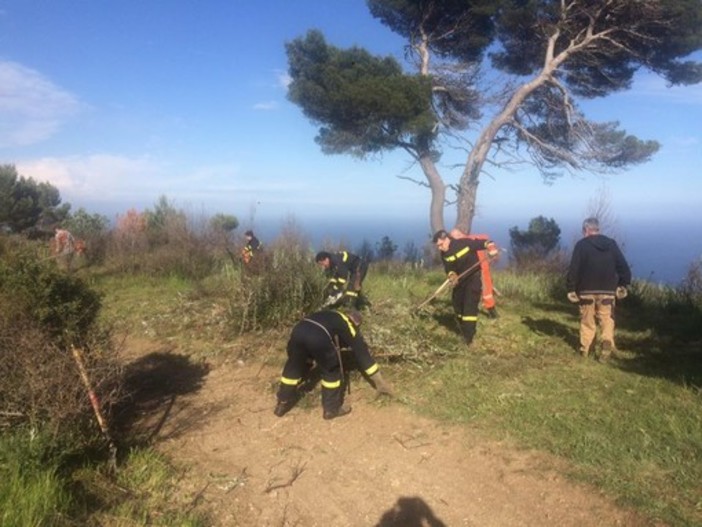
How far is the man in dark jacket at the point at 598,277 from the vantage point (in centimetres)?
654

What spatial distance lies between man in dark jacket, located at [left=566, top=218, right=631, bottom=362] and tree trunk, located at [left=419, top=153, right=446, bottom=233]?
8.57 m

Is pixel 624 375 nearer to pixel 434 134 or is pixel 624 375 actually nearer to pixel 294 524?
pixel 294 524

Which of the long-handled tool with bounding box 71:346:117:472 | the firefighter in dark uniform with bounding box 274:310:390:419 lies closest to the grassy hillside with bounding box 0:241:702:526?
the long-handled tool with bounding box 71:346:117:472

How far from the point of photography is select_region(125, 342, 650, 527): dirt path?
374 centimetres

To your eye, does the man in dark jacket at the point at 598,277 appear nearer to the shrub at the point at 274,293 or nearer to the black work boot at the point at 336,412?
the black work boot at the point at 336,412

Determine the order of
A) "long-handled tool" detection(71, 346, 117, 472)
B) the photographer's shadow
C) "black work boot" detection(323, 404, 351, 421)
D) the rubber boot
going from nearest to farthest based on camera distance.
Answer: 1. the photographer's shadow
2. "long-handled tool" detection(71, 346, 117, 472)
3. "black work boot" detection(323, 404, 351, 421)
4. the rubber boot

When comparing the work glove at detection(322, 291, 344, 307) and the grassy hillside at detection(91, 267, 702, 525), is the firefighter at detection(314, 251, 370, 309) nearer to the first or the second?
the work glove at detection(322, 291, 344, 307)

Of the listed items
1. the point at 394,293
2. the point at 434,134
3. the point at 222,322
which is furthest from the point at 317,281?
the point at 434,134

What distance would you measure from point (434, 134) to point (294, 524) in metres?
13.0

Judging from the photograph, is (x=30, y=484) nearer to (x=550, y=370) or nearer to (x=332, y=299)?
(x=332, y=299)

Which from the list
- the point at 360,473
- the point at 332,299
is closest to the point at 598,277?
the point at 332,299

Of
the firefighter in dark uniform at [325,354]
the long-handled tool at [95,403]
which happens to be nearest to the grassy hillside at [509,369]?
the long-handled tool at [95,403]

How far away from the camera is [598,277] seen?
6.57 metres

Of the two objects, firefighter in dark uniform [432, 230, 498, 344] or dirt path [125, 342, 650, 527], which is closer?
dirt path [125, 342, 650, 527]
